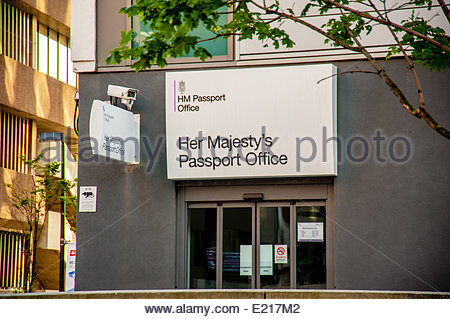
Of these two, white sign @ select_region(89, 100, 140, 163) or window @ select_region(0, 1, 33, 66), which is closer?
white sign @ select_region(89, 100, 140, 163)

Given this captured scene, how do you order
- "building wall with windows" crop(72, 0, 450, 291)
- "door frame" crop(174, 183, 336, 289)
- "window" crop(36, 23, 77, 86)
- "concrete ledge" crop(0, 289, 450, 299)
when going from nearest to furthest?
"concrete ledge" crop(0, 289, 450, 299) < "building wall with windows" crop(72, 0, 450, 291) < "door frame" crop(174, 183, 336, 289) < "window" crop(36, 23, 77, 86)

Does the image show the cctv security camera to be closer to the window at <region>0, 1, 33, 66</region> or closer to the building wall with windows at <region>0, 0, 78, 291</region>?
the building wall with windows at <region>0, 0, 78, 291</region>

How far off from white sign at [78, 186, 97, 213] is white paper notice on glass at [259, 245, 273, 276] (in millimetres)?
3242

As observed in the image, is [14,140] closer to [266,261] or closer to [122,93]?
[122,93]

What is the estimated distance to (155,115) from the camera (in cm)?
1451

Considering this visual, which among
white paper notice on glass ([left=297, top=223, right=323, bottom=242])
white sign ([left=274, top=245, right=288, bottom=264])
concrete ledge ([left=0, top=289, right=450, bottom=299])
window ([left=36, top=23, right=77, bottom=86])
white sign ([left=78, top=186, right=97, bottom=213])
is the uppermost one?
window ([left=36, top=23, right=77, bottom=86])

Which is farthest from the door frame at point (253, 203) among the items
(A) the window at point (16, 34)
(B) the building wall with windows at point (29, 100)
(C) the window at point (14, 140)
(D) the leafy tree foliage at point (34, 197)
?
(A) the window at point (16, 34)

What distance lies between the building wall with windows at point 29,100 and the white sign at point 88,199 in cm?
1215

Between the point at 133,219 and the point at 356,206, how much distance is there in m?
4.05

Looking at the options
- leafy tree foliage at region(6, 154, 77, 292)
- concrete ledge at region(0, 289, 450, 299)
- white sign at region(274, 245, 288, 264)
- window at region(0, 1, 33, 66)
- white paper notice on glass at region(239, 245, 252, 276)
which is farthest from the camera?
window at region(0, 1, 33, 66)

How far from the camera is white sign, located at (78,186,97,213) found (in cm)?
1469

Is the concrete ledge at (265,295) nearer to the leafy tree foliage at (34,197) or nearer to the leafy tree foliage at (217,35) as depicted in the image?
the leafy tree foliage at (217,35)

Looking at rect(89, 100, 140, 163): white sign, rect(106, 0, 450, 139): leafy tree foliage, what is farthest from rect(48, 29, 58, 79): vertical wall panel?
rect(106, 0, 450, 139): leafy tree foliage
